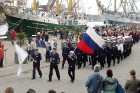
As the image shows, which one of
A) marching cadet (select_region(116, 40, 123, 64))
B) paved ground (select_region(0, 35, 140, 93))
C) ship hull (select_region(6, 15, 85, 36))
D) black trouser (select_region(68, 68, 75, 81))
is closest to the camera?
paved ground (select_region(0, 35, 140, 93))

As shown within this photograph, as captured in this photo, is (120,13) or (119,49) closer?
(119,49)

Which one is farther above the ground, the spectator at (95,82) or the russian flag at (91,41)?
the russian flag at (91,41)

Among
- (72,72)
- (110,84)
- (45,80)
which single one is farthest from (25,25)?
(110,84)

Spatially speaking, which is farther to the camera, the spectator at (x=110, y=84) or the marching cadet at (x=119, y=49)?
the marching cadet at (x=119, y=49)

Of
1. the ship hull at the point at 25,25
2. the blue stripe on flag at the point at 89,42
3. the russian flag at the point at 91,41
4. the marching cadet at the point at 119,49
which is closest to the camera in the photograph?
the russian flag at the point at 91,41

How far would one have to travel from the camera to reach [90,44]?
1599cm

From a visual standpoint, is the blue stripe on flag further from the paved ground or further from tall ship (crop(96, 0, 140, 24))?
tall ship (crop(96, 0, 140, 24))

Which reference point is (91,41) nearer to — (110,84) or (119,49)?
Result: (110,84)

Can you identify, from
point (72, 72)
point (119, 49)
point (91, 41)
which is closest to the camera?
point (91, 41)

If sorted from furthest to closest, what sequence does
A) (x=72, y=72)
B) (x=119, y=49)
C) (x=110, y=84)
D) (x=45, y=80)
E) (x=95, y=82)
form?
(x=119, y=49) → (x=45, y=80) → (x=72, y=72) → (x=95, y=82) → (x=110, y=84)

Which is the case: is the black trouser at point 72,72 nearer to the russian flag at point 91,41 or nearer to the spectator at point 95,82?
the russian flag at point 91,41

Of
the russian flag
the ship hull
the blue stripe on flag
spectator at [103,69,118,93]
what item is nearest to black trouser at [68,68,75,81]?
the russian flag

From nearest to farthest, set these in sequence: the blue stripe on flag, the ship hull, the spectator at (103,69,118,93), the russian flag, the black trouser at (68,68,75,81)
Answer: the spectator at (103,69,118,93) < the russian flag < the blue stripe on flag < the black trouser at (68,68,75,81) < the ship hull

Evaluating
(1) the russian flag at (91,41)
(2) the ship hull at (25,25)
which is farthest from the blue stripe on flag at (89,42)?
(2) the ship hull at (25,25)
